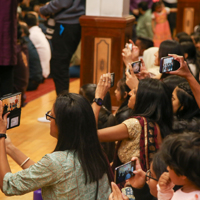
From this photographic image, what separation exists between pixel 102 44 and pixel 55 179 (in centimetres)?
274

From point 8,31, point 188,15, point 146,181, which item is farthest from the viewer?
point 188,15

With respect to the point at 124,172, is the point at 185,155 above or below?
above

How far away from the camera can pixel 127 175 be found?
1.49 m

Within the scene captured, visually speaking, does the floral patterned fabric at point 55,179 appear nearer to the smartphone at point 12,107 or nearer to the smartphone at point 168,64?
the smartphone at point 12,107

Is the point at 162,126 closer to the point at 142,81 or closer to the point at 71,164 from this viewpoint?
the point at 142,81

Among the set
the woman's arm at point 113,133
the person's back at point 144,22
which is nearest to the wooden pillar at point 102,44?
the woman's arm at point 113,133

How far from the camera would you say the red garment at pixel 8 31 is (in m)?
3.53

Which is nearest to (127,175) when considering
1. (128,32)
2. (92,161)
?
(92,161)

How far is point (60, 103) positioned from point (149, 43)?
11.1 feet

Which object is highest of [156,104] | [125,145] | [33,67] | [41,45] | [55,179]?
[156,104]

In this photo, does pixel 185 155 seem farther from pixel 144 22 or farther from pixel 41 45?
pixel 144 22

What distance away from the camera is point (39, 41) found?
568 centimetres

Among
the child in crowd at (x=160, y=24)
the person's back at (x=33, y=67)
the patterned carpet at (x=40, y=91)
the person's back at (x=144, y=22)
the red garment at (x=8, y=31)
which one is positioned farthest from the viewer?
the person's back at (x=144, y=22)

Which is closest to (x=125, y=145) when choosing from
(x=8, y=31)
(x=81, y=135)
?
(x=81, y=135)
